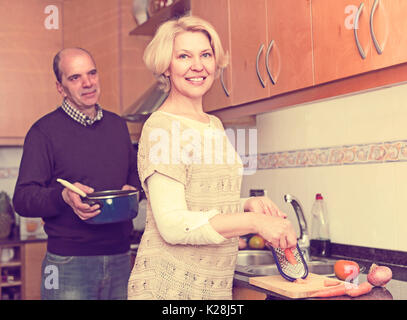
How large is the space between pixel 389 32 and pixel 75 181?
1102 mm

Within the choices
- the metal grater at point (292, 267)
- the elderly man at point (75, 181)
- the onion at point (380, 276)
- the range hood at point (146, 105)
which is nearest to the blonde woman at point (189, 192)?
the metal grater at point (292, 267)

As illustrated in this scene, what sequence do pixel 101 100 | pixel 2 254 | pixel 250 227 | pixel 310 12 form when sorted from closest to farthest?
pixel 250 227 < pixel 310 12 < pixel 2 254 < pixel 101 100

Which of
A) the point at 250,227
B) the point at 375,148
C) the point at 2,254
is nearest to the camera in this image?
the point at 250,227

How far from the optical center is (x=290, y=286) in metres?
1.30

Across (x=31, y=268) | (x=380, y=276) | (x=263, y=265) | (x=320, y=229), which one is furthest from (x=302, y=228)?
(x=31, y=268)

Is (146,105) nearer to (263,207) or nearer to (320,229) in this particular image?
(320,229)

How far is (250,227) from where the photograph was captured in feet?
3.69

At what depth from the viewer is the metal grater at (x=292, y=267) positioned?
133cm

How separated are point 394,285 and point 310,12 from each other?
0.86 metres

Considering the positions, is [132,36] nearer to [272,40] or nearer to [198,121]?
[272,40]

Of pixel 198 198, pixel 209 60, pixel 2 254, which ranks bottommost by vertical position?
pixel 2 254

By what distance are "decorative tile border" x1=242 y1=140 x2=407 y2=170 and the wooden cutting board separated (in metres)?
0.63

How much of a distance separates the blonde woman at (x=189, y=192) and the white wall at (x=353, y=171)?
676 mm
